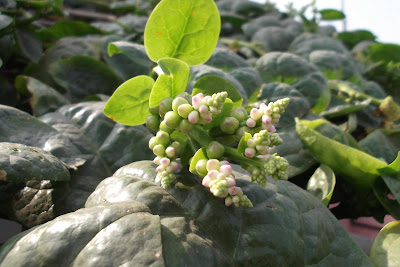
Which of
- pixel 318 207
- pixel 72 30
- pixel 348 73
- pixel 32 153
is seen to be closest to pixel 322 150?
pixel 318 207

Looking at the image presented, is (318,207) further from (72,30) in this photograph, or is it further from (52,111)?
(72,30)

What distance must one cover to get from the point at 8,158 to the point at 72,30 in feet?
2.73

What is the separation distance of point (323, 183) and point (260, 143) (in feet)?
1.05

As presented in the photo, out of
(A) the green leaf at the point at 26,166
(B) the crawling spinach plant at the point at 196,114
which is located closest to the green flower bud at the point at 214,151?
(B) the crawling spinach plant at the point at 196,114

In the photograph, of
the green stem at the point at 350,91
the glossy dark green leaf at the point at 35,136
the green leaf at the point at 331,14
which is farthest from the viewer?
the green leaf at the point at 331,14

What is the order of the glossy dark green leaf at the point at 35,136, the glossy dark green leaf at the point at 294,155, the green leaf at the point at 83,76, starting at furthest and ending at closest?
the green leaf at the point at 83,76 < the glossy dark green leaf at the point at 294,155 < the glossy dark green leaf at the point at 35,136

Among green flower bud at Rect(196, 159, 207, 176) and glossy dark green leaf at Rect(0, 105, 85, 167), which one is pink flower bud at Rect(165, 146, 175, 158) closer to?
green flower bud at Rect(196, 159, 207, 176)

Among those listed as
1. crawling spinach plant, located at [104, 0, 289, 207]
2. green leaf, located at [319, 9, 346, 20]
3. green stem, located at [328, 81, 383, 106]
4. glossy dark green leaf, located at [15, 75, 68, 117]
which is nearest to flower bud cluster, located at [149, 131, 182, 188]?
crawling spinach plant, located at [104, 0, 289, 207]

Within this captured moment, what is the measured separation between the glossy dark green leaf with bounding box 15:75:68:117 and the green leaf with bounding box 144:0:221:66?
374 mm

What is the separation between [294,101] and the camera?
2.74 feet

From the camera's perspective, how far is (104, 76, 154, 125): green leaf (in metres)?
0.50

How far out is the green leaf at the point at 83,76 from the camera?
2.95ft

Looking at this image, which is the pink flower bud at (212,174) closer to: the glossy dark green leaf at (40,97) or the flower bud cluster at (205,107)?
the flower bud cluster at (205,107)

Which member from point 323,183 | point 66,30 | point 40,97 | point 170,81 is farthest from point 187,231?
point 66,30
